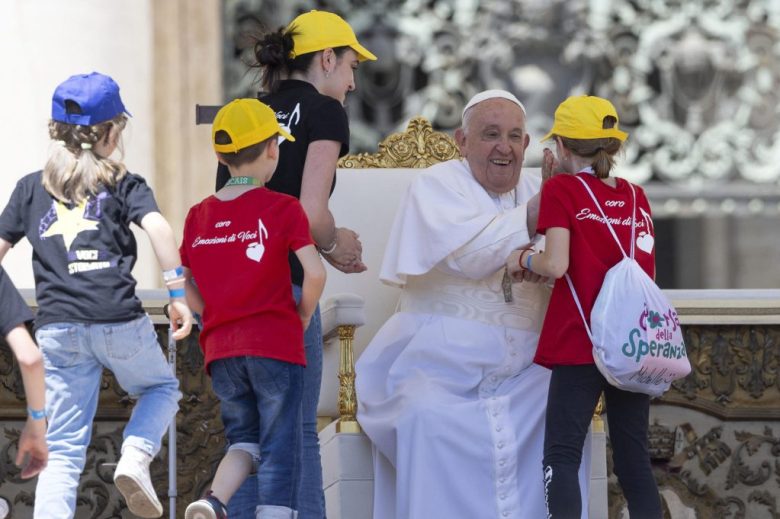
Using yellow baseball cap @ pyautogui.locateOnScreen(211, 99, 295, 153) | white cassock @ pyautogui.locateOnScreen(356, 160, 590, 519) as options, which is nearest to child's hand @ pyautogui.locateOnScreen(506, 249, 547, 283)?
white cassock @ pyautogui.locateOnScreen(356, 160, 590, 519)

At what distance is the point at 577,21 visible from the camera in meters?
9.45

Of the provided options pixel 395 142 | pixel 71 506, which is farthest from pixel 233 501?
pixel 395 142

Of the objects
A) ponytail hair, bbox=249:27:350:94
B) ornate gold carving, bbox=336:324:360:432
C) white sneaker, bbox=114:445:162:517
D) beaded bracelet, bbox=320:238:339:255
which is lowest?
white sneaker, bbox=114:445:162:517

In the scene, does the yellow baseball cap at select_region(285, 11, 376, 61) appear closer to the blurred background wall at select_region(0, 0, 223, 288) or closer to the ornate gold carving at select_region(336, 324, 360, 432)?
the ornate gold carving at select_region(336, 324, 360, 432)

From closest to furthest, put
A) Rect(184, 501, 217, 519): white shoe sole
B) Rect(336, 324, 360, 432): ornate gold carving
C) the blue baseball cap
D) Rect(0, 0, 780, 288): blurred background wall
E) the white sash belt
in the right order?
Rect(184, 501, 217, 519): white shoe sole < the blue baseball cap < Rect(336, 324, 360, 432): ornate gold carving < the white sash belt < Rect(0, 0, 780, 288): blurred background wall

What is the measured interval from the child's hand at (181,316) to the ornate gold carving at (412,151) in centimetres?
166

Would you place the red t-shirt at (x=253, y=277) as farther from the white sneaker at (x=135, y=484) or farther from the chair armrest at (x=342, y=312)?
the chair armrest at (x=342, y=312)

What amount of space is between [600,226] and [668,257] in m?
4.72

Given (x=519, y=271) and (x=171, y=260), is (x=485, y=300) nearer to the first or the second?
(x=519, y=271)

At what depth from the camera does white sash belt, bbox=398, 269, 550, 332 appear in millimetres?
5504

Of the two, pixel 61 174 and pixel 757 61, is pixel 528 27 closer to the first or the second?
pixel 757 61

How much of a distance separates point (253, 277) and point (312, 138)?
480mm

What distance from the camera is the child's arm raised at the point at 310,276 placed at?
15.1 feet

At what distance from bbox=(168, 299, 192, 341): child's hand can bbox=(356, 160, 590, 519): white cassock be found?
0.91 m
